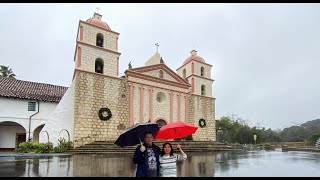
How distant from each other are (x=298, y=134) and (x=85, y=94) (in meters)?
57.1

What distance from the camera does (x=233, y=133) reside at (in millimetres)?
46969

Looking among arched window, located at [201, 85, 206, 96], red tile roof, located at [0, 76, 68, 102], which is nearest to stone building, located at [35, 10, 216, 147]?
arched window, located at [201, 85, 206, 96]

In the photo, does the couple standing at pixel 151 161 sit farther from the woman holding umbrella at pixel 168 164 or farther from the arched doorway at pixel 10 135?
the arched doorway at pixel 10 135

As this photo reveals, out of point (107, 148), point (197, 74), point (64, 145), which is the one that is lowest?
point (107, 148)

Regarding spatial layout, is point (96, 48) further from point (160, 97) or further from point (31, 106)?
point (160, 97)

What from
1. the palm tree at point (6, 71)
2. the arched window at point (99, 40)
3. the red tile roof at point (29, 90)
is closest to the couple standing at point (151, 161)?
the arched window at point (99, 40)

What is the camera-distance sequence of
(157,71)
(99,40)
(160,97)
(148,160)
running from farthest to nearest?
(160,97) → (157,71) → (99,40) → (148,160)

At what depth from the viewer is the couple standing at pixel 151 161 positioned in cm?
397

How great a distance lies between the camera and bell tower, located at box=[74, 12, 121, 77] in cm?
2016

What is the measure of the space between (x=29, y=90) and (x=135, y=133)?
71.3ft

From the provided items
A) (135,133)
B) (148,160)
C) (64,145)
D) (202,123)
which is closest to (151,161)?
(148,160)

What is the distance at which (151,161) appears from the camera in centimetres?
400

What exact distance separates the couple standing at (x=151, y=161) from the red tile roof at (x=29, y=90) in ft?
65.6

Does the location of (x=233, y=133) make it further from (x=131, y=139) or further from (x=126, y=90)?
(x=131, y=139)
